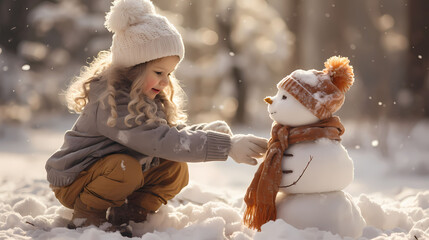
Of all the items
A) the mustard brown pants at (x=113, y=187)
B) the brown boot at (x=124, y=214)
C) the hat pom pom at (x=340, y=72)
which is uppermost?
the hat pom pom at (x=340, y=72)

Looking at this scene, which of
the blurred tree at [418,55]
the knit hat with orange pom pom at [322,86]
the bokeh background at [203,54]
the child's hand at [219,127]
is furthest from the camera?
the bokeh background at [203,54]

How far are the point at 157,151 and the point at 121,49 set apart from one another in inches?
18.9

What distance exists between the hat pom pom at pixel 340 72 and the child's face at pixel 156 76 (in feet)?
2.29

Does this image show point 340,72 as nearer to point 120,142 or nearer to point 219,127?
point 219,127

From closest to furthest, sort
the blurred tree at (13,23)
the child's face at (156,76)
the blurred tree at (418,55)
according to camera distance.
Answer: the child's face at (156,76)
the blurred tree at (418,55)
the blurred tree at (13,23)

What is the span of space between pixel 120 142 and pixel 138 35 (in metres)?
0.47

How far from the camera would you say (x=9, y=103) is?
874 cm

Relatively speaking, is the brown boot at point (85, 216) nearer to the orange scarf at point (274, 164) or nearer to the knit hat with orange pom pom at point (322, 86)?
the orange scarf at point (274, 164)

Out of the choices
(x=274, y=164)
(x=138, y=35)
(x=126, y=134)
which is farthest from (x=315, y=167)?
(x=138, y=35)

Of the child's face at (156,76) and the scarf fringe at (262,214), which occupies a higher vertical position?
the child's face at (156,76)

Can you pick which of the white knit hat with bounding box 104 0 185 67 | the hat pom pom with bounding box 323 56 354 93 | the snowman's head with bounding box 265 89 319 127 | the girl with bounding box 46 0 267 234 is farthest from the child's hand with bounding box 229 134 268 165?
the white knit hat with bounding box 104 0 185 67

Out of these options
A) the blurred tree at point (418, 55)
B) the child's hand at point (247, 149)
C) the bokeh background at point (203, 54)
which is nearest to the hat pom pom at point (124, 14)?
the child's hand at point (247, 149)

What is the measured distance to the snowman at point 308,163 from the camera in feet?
6.06

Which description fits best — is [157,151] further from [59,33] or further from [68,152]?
[59,33]
